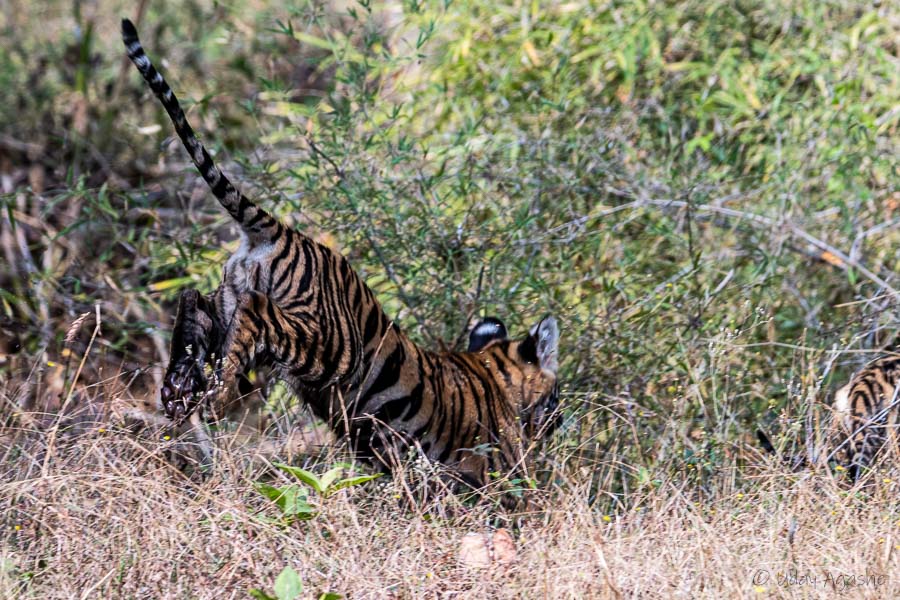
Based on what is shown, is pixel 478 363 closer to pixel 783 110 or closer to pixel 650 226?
pixel 650 226

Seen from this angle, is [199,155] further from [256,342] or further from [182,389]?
[182,389]

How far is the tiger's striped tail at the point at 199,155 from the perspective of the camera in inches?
160

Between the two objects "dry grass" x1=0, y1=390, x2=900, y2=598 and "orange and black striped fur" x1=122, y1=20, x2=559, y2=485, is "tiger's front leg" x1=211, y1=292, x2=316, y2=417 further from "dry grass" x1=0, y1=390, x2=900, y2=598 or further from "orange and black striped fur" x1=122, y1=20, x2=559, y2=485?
"dry grass" x1=0, y1=390, x2=900, y2=598

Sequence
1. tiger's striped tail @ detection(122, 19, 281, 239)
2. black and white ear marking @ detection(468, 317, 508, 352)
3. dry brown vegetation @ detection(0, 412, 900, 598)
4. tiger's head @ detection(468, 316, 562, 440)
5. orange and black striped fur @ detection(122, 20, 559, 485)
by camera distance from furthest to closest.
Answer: black and white ear marking @ detection(468, 317, 508, 352) → tiger's head @ detection(468, 316, 562, 440) → orange and black striped fur @ detection(122, 20, 559, 485) → tiger's striped tail @ detection(122, 19, 281, 239) → dry brown vegetation @ detection(0, 412, 900, 598)

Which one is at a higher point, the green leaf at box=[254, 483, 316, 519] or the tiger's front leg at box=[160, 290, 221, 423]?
the tiger's front leg at box=[160, 290, 221, 423]

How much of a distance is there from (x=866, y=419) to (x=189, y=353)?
2.65m

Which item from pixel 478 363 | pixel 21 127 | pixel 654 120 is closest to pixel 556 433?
pixel 478 363

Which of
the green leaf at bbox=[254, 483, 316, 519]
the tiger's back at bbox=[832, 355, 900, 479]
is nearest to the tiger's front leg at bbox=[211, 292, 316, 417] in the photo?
the green leaf at bbox=[254, 483, 316, 519]

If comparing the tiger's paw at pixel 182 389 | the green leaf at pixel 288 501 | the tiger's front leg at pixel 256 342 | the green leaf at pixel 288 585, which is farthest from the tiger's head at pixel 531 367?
the green leaf at pixel 288 585

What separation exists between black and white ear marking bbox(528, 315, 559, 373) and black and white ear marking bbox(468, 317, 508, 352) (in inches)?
7.9

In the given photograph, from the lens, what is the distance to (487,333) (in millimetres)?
5648

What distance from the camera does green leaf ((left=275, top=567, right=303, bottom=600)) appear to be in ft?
10.3

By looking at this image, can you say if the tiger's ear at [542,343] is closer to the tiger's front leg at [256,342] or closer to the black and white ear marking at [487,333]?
the black and white ear marking at [487,333]

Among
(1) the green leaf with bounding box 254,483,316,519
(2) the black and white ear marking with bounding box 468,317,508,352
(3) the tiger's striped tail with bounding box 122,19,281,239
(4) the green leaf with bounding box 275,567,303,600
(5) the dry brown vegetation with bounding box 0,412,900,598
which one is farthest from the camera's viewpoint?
(2) the black and white ear marking with bounding box 468,317,508,352
